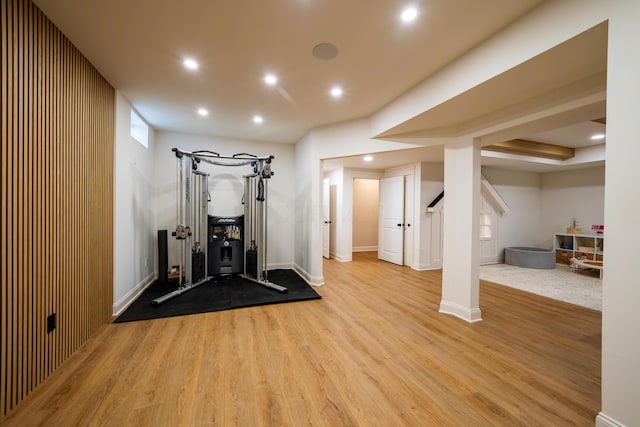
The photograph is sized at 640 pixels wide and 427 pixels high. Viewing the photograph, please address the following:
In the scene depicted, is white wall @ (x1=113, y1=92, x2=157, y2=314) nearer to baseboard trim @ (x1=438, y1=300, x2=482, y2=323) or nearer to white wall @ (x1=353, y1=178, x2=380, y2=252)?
baseboard trim @ (x1=438, y1=300, x2=482, y2=323)

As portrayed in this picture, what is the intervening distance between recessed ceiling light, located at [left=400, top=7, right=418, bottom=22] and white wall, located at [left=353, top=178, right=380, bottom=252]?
21.0 ft

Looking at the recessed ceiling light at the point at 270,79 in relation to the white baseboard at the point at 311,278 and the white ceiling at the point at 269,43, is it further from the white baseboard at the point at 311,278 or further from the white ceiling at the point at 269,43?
the white baseboard at the point at 311,278

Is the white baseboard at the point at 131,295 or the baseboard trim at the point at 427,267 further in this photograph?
the baseboard trim at the point at 427,267

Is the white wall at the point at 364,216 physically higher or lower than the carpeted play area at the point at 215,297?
higher

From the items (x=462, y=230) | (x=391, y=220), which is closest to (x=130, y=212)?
(x=462, y=230)

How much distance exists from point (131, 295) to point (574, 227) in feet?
30.5

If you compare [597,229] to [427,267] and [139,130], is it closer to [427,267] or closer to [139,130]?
[427,267]

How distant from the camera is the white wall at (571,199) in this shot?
591 cm

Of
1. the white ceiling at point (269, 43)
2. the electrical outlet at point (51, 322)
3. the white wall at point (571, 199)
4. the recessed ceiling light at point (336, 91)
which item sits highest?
the recessed ceiling light at point (336, 91)

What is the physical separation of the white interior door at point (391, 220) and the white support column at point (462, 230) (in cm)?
285

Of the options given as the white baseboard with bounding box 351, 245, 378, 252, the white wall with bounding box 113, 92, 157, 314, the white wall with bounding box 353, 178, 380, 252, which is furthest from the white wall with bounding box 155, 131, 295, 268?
the white wall with bounding box 353, 178, 380, 252

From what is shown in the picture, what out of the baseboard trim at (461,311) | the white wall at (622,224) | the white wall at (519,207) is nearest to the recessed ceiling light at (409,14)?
the white wall at (622,224)

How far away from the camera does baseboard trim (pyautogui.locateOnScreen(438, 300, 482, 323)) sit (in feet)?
9.60

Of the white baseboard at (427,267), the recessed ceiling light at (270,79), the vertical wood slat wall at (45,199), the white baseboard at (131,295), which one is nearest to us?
the vertical wood slat wall at (45,199)
